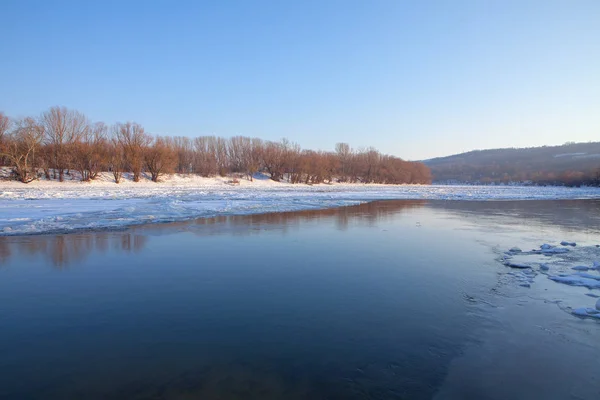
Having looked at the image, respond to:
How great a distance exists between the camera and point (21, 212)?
16.4 meters

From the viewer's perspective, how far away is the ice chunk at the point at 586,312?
5.32 metres

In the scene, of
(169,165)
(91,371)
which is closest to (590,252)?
(91,371)

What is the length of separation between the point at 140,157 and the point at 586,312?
2092 inches

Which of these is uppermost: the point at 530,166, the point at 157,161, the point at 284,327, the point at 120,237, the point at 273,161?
the point at 530,166

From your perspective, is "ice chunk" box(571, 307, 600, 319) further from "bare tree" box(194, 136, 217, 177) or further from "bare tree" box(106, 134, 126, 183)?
"bare tree" box(194, 136, 217, 177)

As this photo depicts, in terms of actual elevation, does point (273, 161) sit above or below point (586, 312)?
above

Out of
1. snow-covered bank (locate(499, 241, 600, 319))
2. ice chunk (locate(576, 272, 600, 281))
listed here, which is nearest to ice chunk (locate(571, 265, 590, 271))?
snow-covered bank (locate(499, 241, 600, 319))

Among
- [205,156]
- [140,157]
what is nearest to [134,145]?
[140,157]

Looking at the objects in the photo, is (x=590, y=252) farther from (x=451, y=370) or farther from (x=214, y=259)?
(x=214, y=259)

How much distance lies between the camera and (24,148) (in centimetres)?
4172

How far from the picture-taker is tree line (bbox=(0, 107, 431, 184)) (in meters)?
43.1

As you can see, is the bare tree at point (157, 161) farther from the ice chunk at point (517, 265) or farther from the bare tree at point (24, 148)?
the ice chunk at point (517, 265)

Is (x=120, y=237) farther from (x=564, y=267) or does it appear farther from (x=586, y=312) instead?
(x=564, y=267)

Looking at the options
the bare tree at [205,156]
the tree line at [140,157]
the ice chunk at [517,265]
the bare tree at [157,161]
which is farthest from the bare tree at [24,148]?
the ice chunk at [517,265]
